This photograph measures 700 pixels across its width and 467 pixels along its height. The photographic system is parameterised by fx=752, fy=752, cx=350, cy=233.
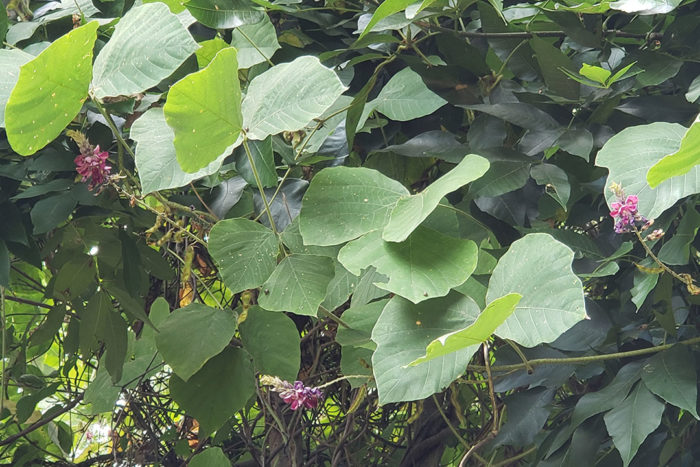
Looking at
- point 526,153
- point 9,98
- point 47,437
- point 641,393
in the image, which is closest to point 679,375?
point 641,393

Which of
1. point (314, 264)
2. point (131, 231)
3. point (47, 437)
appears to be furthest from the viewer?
point (47, 437)

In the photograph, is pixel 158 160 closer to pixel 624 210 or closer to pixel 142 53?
pixel 142 53

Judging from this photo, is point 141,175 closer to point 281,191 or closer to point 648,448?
point 281,191

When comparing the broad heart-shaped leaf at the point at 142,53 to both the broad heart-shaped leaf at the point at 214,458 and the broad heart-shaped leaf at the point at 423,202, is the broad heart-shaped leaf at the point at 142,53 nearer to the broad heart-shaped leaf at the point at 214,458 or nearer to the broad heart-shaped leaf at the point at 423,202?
the broad heart-shaped leaf at the point at 423,202

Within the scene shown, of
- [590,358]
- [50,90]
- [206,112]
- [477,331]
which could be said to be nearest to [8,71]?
[50,90]

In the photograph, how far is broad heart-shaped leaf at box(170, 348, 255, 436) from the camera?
775 mm

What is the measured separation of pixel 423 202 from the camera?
21.7 inches

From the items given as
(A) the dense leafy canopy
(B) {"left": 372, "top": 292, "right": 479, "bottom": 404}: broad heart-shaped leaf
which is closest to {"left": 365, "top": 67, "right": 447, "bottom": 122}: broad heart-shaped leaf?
(A) the dense leafy canopy

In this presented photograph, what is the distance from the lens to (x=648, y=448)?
0.76 metres

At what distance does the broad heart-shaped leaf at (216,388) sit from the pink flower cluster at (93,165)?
0.22m

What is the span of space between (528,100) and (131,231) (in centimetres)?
49

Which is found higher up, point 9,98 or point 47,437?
point 9,98

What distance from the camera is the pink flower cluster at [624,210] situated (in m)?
0.54

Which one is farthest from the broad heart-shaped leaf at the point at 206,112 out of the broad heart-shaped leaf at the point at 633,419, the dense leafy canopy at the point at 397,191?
the broad heart-shaped leaf at the point at 633,419
